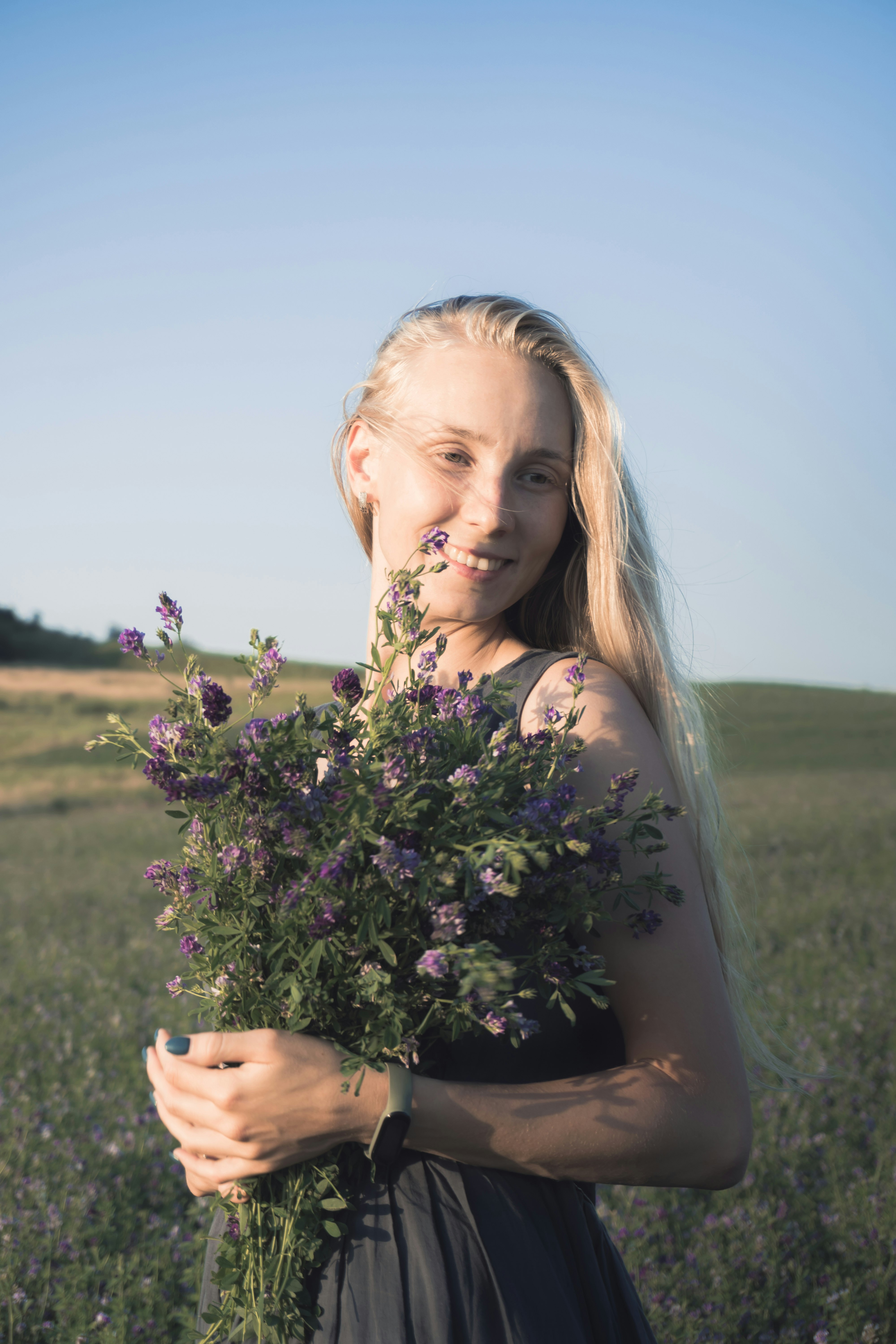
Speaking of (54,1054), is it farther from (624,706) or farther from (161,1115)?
(624,706)

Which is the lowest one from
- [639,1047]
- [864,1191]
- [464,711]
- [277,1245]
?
[864,1191]

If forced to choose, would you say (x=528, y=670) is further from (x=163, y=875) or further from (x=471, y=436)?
(x=163, y=875)

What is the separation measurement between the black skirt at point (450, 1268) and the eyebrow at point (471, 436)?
1.52 m

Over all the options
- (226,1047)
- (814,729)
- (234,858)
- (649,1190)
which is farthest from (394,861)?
(814,729)

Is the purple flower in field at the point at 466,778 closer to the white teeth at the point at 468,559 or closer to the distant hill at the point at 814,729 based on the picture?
the white teeth at the point at 468,559

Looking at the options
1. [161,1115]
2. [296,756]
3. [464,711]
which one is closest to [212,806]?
[296,756]

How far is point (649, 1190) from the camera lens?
172 inches

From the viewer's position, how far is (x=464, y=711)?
153 centimetres

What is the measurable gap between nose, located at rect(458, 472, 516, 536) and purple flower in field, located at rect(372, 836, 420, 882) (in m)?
1.00

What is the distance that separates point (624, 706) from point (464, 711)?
55 cm

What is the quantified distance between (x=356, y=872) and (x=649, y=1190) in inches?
152

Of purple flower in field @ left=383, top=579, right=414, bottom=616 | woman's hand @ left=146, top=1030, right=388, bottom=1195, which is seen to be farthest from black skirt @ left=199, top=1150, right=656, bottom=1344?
purple flower in field @ left=383, top=579, right=414, bottom=616

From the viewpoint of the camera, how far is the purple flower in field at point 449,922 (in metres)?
1.34

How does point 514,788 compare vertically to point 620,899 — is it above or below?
above
